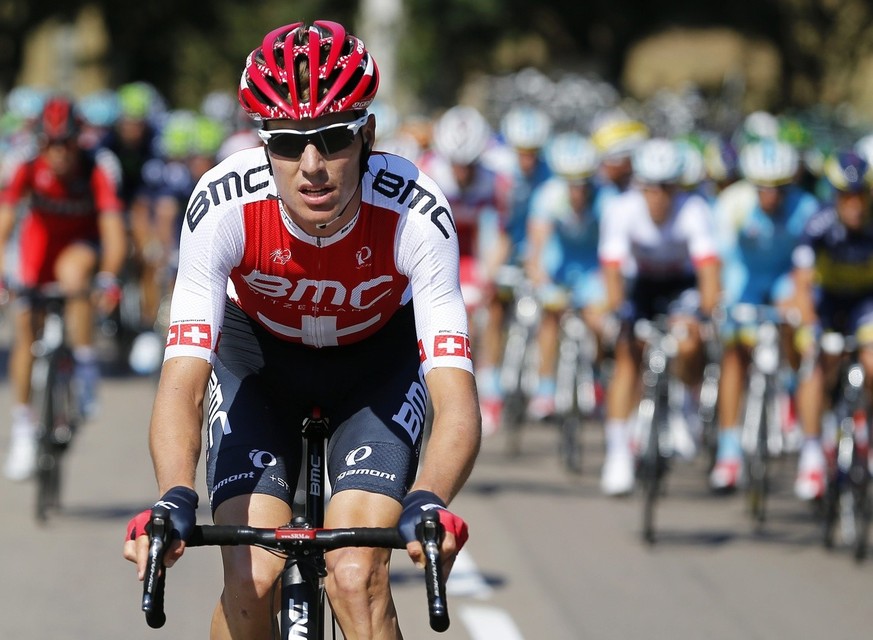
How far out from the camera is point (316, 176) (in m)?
4.43

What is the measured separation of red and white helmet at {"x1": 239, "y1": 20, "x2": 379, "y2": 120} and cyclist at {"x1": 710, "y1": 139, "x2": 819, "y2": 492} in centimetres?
662

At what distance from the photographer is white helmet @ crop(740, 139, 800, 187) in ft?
35.3

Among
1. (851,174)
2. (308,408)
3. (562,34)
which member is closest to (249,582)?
(308,408)

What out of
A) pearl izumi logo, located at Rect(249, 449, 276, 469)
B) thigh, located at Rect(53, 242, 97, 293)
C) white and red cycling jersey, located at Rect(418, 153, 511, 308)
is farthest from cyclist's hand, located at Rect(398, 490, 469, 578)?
white and red cycling jersey, located at Rect(418, 153, 511, 308)

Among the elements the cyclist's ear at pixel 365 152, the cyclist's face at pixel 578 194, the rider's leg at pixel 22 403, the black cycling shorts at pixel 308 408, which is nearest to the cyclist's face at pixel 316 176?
the cyclist's ear at pixel 365 152

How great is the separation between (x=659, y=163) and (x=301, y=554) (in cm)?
696

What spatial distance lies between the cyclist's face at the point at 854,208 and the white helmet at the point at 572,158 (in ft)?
9.85

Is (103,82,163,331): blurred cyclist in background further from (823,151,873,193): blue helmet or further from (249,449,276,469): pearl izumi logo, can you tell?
(249,449,276,469): pearl izumi logo

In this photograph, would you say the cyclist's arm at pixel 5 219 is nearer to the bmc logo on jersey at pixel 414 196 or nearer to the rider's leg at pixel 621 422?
the rider's leg at pixel 621 422

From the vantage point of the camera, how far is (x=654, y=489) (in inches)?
380

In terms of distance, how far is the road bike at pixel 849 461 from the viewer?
30.6 ft

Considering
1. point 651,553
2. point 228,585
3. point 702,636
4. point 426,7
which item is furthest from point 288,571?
point 426,7

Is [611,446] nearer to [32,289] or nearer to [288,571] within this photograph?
[32,289]

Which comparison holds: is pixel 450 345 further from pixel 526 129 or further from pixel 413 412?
pixel 526 129
